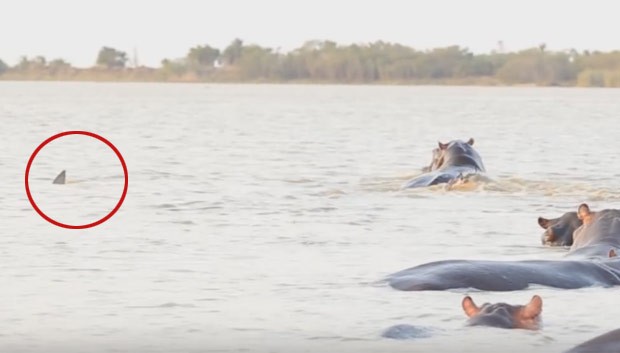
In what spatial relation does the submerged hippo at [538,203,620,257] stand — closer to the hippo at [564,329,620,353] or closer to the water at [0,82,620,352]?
the water at [0,82,620,352]

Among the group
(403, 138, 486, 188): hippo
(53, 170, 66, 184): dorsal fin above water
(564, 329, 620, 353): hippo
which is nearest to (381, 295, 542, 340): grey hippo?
(564, 329, 620, 353): hippo

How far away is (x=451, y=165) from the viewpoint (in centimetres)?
2084

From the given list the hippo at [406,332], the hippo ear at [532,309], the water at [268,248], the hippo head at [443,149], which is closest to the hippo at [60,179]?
the water at [268,248]

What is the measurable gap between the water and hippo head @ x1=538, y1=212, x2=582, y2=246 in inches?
8.8

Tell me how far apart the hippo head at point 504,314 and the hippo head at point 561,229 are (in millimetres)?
4157

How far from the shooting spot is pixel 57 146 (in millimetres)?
33594

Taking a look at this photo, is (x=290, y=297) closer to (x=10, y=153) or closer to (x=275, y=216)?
(x=275, y=216)

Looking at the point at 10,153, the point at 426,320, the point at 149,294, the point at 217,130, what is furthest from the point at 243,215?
the point at 217,130

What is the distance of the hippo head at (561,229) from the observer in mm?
13586

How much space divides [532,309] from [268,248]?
4.88 metres

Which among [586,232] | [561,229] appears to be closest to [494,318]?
[586,232]

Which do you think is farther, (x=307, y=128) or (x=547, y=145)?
(x=307, y=128)

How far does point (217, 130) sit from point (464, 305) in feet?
117

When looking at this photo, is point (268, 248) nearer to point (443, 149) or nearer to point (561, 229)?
point (561, 229)
